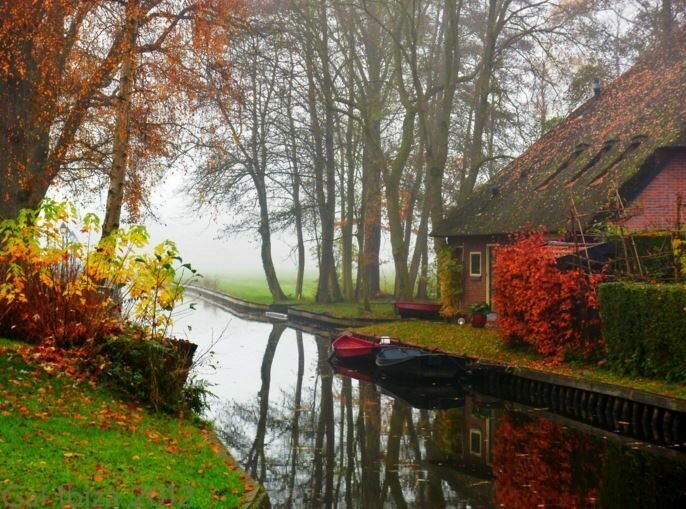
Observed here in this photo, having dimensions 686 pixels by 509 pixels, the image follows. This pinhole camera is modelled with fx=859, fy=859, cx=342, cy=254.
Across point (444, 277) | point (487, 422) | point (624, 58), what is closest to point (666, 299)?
point (487, 422)

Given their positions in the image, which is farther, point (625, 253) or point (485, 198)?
point (485, 198)

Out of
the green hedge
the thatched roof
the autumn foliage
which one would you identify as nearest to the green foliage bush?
the green hedge

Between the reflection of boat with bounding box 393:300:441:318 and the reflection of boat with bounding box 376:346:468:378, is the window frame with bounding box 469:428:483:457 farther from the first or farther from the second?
the reflection of boat with bounding box 393:300:441:318

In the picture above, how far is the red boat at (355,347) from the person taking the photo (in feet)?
87.4

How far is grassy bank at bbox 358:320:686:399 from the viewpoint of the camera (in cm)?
1770

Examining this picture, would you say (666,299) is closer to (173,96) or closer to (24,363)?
(173,96)

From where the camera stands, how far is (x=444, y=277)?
3198 cm

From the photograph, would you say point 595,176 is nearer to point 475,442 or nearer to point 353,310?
point 475,442

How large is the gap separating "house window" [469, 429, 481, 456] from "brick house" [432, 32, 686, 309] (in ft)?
25.3

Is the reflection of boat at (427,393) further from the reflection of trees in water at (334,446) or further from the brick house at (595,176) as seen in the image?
the brick house at (595,176)

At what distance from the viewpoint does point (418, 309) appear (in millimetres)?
33031

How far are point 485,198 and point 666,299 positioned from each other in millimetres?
16272

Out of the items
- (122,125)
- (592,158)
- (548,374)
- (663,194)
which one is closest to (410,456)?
(548,374)

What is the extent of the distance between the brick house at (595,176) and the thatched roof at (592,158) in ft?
0.14
